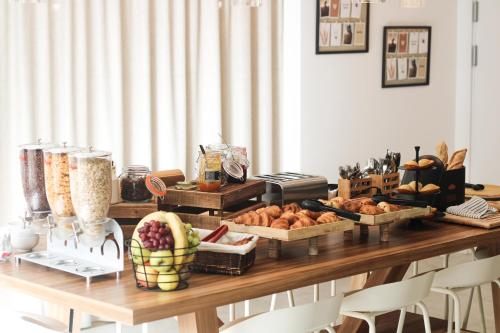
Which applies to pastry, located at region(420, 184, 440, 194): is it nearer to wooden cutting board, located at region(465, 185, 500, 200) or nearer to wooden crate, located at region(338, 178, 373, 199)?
wooden crate, located at region(338, 178, 373, 199)

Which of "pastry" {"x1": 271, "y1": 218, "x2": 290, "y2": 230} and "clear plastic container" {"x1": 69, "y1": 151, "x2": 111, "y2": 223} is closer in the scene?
"clear plastic container" {"x1": 69, "y1": 151, "x2": 111, "y2": 223}

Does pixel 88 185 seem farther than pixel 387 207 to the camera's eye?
No

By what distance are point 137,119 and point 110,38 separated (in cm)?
54

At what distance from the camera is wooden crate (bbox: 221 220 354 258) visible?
9.63ft

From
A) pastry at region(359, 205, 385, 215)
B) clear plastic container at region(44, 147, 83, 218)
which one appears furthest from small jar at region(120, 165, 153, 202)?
pastry at region(359, 205, 385, 215)

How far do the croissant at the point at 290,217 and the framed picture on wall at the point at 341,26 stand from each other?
337cm

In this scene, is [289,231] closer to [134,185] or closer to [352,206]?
[352,206]

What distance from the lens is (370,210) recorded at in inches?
130

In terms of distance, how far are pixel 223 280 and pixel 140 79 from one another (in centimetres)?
296

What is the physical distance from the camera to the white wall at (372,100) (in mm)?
6371

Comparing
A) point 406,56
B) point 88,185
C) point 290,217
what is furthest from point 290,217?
point 406,56

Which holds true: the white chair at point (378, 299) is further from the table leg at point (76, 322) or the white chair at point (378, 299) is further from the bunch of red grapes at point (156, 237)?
the table leg at point (76, 322)

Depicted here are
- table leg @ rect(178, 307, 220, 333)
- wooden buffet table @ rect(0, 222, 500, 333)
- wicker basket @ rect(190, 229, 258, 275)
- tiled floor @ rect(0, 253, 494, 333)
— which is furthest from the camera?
tiled floor @ rect(0, 253, 494, 333)

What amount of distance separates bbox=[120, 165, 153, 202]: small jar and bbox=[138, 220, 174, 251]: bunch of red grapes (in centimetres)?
75
